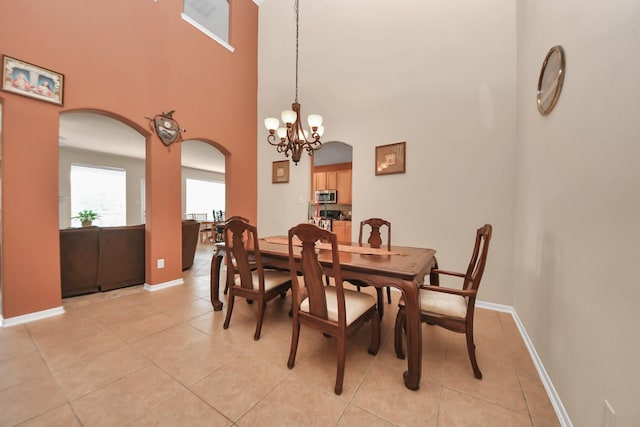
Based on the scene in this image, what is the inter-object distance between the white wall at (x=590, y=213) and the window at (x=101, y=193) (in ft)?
29.7

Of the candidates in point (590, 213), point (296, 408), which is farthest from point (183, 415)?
point (590, 213)

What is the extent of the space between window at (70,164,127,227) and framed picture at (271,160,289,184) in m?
5.71

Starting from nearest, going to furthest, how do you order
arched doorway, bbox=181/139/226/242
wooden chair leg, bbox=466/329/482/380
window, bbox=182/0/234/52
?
1. wooden chair leg, bbox=466/329/482/380
2. window, bbox=182/0/234/52
3. arched doorway, bbox=181/139/226/242

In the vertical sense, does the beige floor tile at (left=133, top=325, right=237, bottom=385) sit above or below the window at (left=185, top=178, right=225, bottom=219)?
below

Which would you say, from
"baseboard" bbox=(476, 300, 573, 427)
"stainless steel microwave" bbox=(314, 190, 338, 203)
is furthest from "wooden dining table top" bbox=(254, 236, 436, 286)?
"stainless steel microwave" bbox=(314, 190, 338, 203)

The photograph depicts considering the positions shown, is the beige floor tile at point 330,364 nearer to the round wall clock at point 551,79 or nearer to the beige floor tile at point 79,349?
the beige floor tile at point 79,349

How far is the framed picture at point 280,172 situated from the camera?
409 cm

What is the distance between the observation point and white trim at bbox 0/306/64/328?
205cm

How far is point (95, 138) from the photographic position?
203 inches

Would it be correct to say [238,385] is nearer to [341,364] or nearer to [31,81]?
[341,364]

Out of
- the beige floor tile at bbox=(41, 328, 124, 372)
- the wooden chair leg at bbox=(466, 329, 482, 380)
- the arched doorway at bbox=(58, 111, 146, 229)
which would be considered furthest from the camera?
the arched doorway at bbox=(58, 111, 146, 229)

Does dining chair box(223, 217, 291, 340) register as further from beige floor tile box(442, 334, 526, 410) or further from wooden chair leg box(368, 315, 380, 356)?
beige floor tile box(442, 334, 526, 410)

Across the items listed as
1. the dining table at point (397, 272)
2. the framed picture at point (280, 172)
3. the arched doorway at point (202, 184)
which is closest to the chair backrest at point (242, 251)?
the dining table at point (397, 272)

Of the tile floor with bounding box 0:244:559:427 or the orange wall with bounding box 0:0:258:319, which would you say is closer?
the tile floor with bounding box 0:244:559:427
